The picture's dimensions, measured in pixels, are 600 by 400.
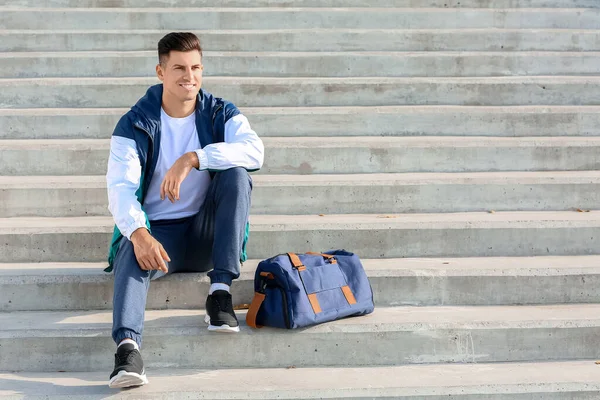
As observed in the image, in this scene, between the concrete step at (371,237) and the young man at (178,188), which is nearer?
the young man at (178,188)

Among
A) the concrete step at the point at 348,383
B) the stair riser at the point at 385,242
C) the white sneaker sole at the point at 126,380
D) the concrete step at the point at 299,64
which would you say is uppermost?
the concrete step at the point at 299,64

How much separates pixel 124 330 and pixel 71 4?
399 cm

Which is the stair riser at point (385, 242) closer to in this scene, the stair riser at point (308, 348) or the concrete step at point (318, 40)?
the stair riser at point (308, 348)

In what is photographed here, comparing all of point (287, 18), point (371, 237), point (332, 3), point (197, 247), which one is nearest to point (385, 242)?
point (371, 237)

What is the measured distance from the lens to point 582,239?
4199mm

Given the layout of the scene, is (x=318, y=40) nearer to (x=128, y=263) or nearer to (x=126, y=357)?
(x=128, y=263)

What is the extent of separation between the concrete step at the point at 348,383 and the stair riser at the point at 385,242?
0.78 m

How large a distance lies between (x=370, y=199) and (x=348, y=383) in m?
1.38

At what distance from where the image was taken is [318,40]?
5945mm

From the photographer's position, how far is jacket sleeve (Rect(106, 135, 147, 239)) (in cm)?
334

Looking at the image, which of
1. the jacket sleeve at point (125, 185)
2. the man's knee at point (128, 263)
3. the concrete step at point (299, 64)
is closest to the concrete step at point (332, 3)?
the concrete step at point (299, 64)

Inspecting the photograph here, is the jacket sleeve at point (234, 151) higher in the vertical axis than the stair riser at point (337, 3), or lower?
lower

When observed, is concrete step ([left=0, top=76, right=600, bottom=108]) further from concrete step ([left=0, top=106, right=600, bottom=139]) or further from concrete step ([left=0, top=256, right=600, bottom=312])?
concrete step ([left=0, top=256, right=600, bottom=312])

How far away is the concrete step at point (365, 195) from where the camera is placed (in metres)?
4.34
